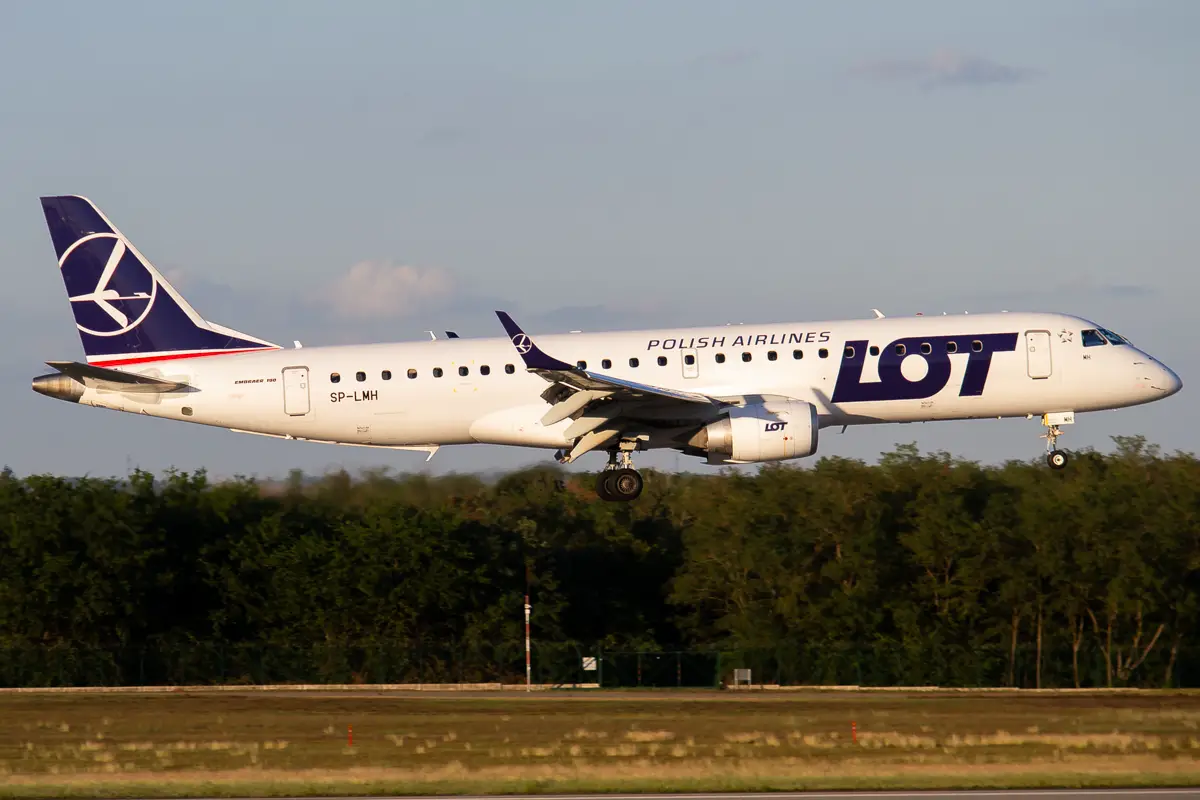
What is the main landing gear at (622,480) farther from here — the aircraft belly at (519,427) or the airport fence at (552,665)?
the airport fence at (552,665)

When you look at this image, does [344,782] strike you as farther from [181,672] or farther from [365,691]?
[181,672]

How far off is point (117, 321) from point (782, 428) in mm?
16796

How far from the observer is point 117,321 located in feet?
139

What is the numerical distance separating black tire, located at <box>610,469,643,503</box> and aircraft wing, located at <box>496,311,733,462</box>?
948 millimetres

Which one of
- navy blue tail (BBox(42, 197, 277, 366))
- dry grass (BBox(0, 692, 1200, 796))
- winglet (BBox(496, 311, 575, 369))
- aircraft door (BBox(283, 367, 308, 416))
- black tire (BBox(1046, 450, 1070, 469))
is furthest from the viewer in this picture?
navy blue tail (BBox(42, 197, 277, 366))

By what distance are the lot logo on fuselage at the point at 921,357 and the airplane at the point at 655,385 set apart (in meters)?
0.03

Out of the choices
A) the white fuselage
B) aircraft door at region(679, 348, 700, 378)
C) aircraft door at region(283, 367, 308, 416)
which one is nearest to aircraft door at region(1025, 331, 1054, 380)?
the white fuselage

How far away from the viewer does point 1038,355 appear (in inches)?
1590

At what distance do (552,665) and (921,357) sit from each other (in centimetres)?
2668

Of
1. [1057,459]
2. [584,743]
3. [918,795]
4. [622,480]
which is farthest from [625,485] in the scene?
[918,795]

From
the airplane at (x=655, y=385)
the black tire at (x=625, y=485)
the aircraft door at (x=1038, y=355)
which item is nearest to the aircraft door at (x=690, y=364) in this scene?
the airplane at (x=655, y=385)

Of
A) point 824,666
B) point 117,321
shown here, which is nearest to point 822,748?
point 117,321

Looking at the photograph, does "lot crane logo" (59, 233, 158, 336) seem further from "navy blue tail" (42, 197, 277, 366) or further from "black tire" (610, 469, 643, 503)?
"black tire" (610, 469, 643, 503)

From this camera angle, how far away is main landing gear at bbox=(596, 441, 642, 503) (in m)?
40.9
